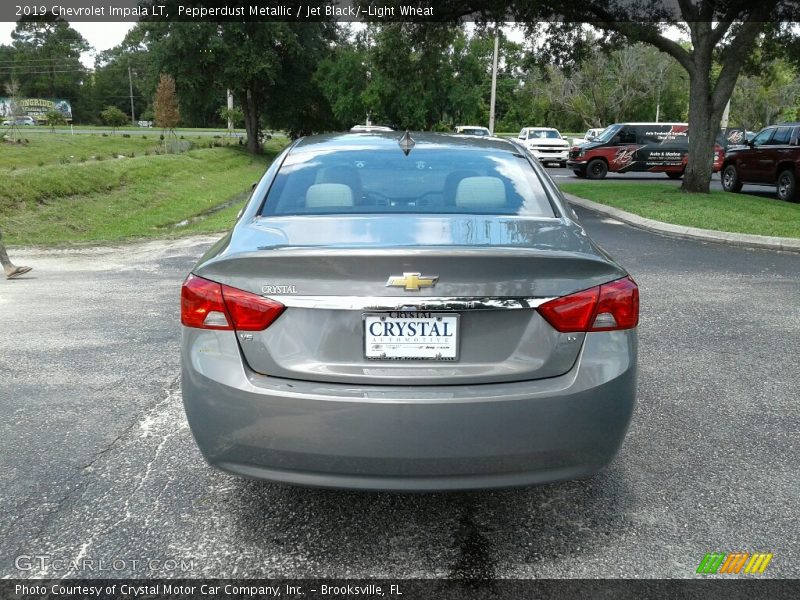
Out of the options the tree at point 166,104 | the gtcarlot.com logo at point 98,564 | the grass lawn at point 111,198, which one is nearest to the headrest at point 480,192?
the gtcarlot.com logo at point 98,564

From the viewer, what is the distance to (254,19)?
119 ft

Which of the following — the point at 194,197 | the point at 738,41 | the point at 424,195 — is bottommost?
the point at 194,197

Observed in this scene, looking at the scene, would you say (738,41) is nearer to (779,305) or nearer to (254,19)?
(779,305)

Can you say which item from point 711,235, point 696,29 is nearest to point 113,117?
point 696,29

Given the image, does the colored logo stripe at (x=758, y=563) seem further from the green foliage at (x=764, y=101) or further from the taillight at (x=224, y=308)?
the green foliage at (x=764, y=101)

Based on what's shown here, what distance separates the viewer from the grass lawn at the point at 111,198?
13938 mm

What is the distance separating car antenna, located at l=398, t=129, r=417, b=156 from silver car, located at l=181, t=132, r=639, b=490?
131cm

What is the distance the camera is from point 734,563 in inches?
109

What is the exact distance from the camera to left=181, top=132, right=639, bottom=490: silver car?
2.54m

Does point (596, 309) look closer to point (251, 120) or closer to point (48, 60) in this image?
point (251, 120)

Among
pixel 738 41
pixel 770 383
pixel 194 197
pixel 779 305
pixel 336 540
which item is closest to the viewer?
pixel 336 540

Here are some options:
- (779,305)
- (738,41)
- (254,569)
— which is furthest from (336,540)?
(738,41)

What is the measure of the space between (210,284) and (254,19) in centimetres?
3702

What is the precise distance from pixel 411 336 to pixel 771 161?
1815 centimetres
